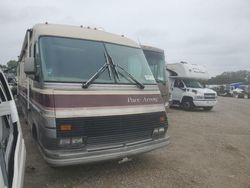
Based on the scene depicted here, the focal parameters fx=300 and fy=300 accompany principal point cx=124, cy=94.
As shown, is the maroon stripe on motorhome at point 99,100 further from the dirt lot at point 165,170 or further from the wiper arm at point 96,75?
the dirt lot at point 165,170

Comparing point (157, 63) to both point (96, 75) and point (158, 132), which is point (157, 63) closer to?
point (158, 132)

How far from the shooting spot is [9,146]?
325 centimetres

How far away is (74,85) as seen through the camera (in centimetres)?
482

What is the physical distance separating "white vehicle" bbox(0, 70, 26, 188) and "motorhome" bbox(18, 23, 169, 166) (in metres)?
0.80

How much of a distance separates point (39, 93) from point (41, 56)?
62 centimetres

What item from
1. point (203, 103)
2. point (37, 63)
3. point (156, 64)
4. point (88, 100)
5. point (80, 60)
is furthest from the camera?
point (203, 103)

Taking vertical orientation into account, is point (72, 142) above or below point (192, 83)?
below

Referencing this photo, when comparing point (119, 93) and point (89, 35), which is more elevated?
point (89, 35)

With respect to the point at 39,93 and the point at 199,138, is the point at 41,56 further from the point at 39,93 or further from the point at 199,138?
the point at 199,138

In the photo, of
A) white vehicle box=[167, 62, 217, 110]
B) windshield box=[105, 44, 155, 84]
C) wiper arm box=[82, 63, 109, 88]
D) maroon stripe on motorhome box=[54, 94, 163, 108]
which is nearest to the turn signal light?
maroon stripe on motorhome box=[54, 94, 163, 108]

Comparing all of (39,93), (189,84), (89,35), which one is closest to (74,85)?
(39,93)

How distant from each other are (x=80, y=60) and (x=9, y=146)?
2.41 meters

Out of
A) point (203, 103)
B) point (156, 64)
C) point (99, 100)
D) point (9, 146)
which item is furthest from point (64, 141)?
point (203, 103)

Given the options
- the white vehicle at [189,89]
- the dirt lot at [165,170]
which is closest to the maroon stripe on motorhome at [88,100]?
the dirt lot at [165,170]
